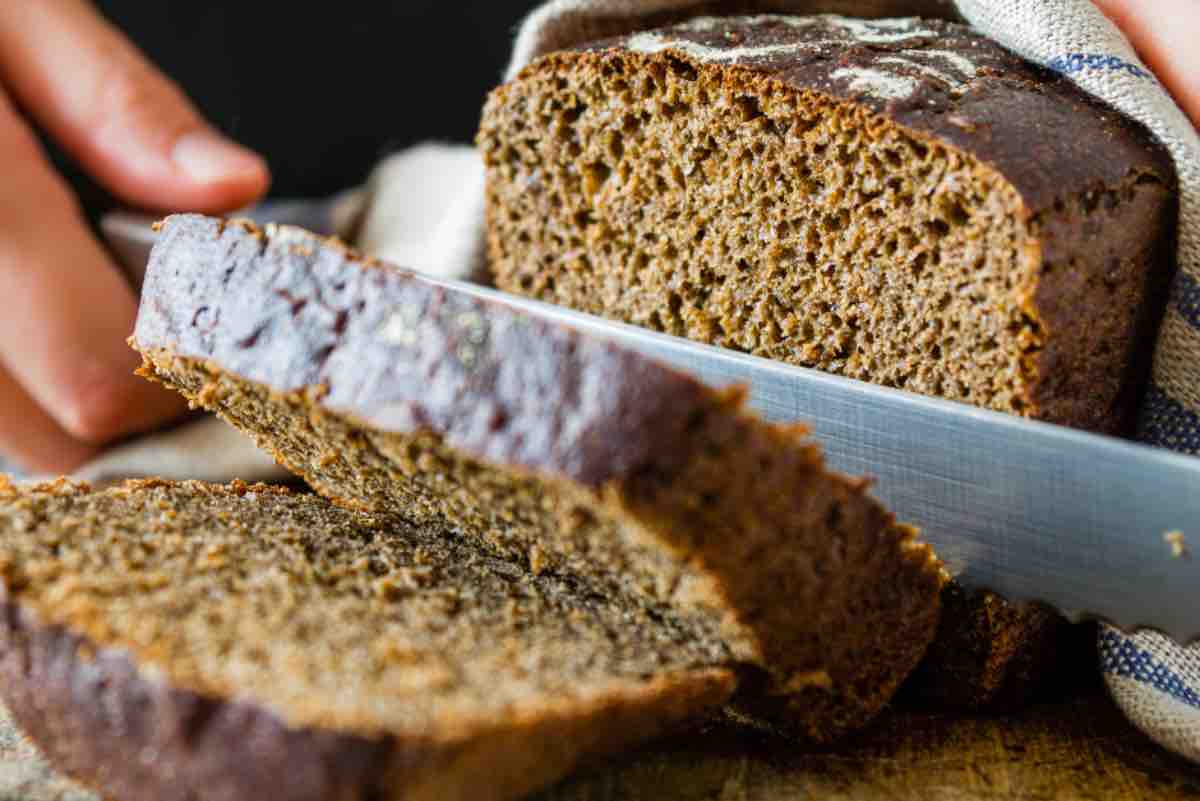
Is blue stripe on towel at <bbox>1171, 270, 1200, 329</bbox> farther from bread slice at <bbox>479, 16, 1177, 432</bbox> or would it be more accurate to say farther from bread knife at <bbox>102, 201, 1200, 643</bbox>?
bread knife at <bbox>102, 201, 1200, 643</bbox>

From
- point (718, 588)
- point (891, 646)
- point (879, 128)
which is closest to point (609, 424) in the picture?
point (718, 588)

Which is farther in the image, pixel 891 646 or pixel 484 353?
pixel 891 646

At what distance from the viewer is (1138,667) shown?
216 centimetres

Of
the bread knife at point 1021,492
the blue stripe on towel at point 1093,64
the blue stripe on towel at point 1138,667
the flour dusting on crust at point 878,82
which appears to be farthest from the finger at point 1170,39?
the blue stripe on towel at point 1138,667

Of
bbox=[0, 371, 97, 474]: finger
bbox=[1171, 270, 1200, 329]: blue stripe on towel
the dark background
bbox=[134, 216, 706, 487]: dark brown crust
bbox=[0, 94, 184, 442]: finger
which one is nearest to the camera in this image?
bbox=[134, 216, 706, 487]: dark brown crust

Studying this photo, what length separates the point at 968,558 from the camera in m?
2.07

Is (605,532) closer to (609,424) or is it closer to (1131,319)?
(609,424)

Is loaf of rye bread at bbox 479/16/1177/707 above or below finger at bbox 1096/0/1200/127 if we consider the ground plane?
below

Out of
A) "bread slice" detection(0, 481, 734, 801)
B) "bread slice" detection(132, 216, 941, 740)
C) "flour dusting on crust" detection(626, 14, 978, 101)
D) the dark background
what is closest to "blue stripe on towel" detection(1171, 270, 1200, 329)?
"flour dusting on crust" detection(626, 14, 978, 101)

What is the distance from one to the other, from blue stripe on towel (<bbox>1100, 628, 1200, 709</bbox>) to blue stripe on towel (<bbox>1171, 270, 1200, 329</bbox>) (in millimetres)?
601

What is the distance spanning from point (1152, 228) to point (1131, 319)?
17cm

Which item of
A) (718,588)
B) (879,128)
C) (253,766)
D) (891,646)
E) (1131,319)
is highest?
(879,128)

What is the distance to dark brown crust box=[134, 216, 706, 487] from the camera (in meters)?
1.54

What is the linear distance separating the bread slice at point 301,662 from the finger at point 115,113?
1767 mm
